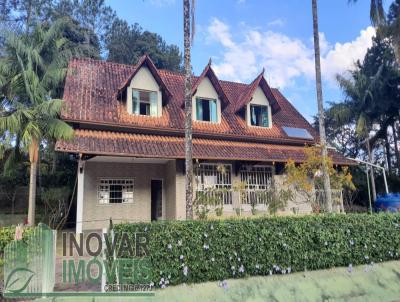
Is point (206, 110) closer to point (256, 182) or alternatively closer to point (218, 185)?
point (218, 185)

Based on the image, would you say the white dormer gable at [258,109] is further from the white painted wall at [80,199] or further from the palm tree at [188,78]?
the white painted wall at [80,199]

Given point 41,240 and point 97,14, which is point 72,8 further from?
point 41,240

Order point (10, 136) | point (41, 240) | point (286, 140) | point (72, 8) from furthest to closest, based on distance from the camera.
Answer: point (72, 8) < point (286, 140) < point (10, 136) < point (41, 240)

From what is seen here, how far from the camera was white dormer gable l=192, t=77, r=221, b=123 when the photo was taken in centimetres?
1703

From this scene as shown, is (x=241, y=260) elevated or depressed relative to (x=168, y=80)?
depressed

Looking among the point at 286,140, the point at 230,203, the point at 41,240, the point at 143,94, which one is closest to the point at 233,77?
the point at 286,140

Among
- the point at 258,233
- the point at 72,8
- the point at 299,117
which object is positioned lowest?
the point at 258,233

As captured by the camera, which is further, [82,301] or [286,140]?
[286,140]

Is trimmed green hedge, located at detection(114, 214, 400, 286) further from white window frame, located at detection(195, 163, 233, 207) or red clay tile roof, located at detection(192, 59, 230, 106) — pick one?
red clay tile roof, located at detection(192, 59, 230, 106)

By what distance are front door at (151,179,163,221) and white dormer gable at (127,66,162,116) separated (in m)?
3.57

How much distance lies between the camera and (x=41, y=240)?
275 inches

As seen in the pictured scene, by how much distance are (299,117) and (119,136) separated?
12456mm

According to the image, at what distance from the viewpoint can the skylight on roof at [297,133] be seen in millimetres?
18819

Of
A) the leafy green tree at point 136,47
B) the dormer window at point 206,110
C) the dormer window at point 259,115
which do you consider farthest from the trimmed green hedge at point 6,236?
the leafy green tree at point 136,47
